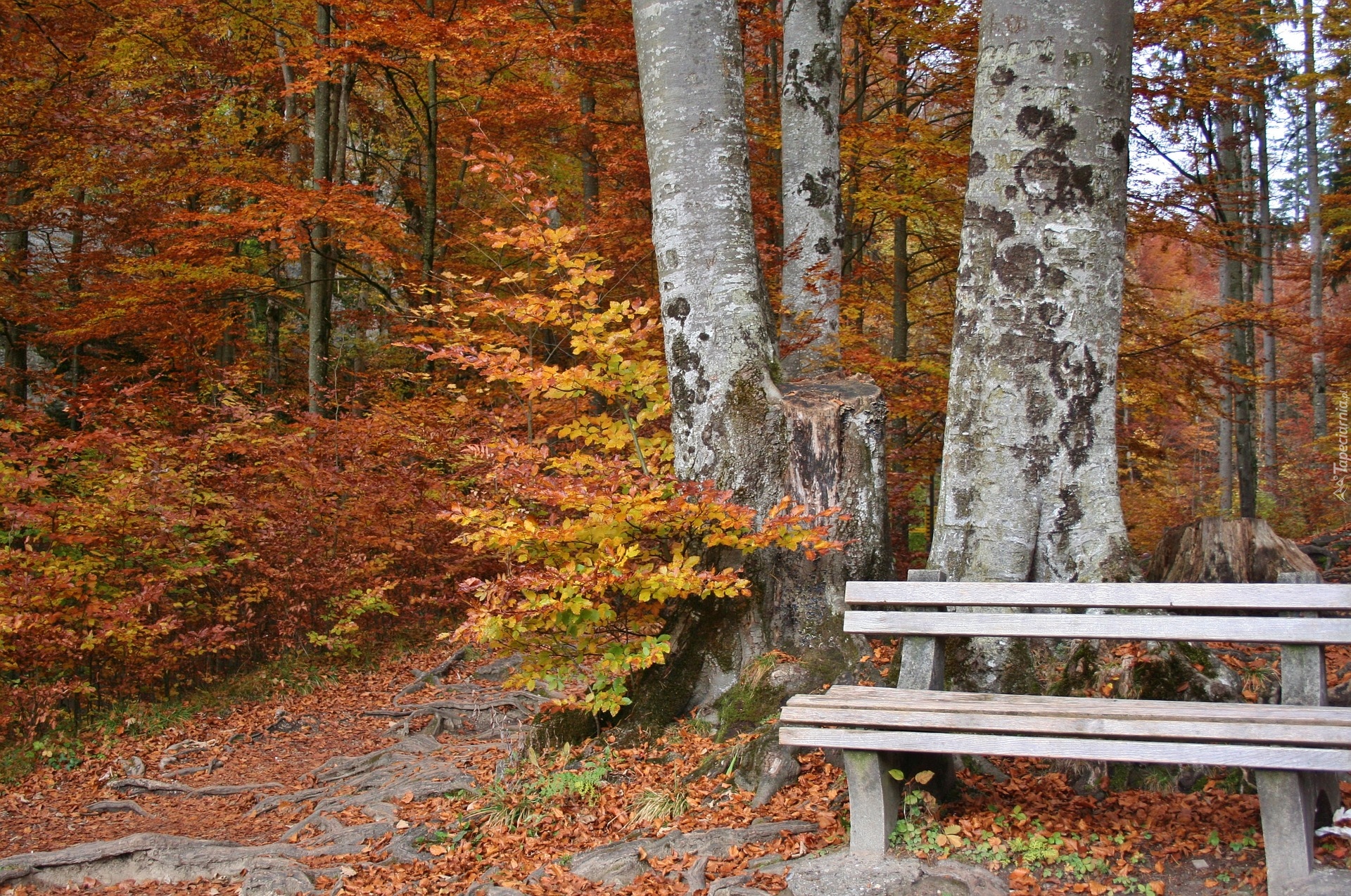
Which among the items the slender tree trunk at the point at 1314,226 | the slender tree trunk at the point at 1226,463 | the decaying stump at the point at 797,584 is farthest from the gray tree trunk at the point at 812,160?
the slender tree trunk at the point at 1226,463

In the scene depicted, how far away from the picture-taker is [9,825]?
567 cm

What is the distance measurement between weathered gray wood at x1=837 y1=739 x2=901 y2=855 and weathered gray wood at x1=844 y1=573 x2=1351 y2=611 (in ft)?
1.93

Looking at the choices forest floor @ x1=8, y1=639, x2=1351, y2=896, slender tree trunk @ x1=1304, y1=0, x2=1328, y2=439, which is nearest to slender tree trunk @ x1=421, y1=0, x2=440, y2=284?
forest floor @ x1=8, y1=639, x2=1351, y2=896

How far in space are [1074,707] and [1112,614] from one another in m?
0.34

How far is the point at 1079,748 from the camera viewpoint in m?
2.66

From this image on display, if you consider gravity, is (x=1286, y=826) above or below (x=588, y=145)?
below

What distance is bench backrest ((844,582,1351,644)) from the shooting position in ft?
9.02

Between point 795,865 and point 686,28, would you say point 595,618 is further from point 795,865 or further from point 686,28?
point 686,28

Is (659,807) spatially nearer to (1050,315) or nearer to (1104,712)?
(1104,712)

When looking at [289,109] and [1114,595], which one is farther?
[289,109]

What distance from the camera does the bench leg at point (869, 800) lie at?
2998 mm

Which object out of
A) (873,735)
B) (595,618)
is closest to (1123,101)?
(873,735)

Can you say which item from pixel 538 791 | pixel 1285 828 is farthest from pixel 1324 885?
pixel 538 791

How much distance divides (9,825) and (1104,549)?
6.62 m
